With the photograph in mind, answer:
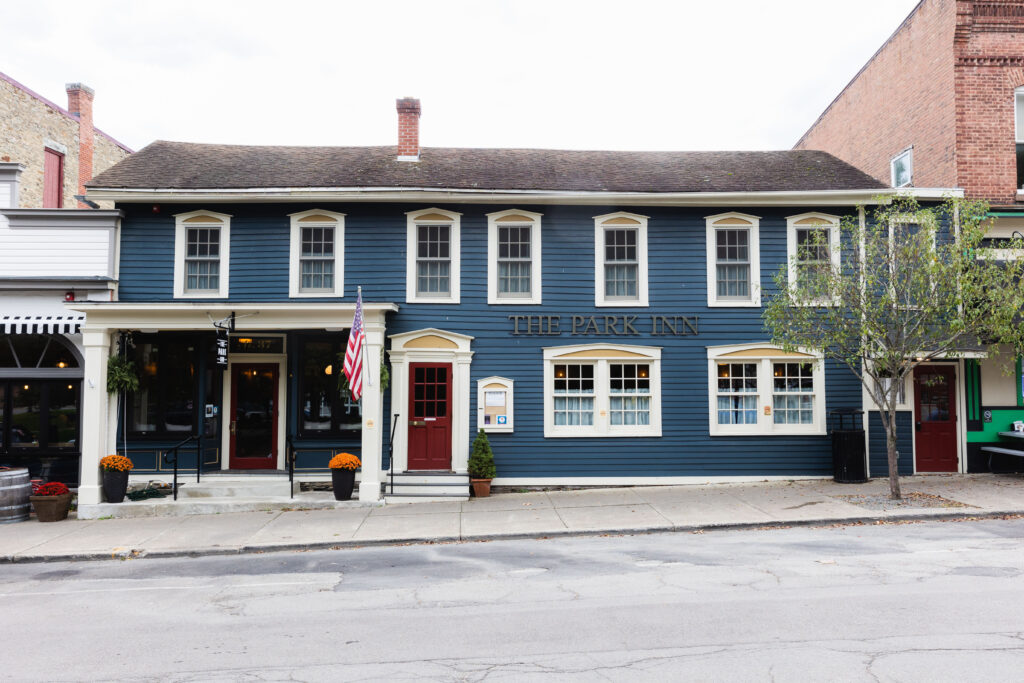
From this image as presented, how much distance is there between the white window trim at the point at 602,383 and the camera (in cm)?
1549

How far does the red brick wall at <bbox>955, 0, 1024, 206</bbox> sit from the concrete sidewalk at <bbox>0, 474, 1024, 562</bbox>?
688 centimetres

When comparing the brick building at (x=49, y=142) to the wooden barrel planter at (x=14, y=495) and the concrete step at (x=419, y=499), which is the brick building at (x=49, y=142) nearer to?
the wooden barrel planter at (x=14, y=495)

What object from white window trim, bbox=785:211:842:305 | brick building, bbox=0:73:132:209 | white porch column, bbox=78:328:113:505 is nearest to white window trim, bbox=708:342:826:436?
white window trim, bbox=785:211:842:305

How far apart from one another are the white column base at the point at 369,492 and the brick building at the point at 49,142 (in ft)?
51.4

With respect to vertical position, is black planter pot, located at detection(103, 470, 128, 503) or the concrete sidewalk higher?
black planter pot, located at detection(103, 470, 128, 503)

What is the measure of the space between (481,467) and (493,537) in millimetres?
3437

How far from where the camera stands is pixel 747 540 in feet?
34.4

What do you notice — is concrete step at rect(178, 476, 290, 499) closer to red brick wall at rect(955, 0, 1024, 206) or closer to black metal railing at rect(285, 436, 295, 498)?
black metal railing at rect(285, 436, 295, 498)

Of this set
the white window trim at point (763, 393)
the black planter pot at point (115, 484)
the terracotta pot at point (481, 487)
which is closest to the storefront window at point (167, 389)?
the black planter pot at point (115, 484)

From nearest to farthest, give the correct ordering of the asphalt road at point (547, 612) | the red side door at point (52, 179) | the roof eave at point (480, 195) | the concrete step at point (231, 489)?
the asphalt road at point (547, 612) < the concrete step at point (231, 489) < the roof eave at point (480, 195) < the red side door at point (52, 179)

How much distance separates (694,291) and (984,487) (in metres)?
6.83

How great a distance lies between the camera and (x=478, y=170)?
16.6 m

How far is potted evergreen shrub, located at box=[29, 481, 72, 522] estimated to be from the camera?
1322 centimetres

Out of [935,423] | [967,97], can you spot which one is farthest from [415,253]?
[967,97]
